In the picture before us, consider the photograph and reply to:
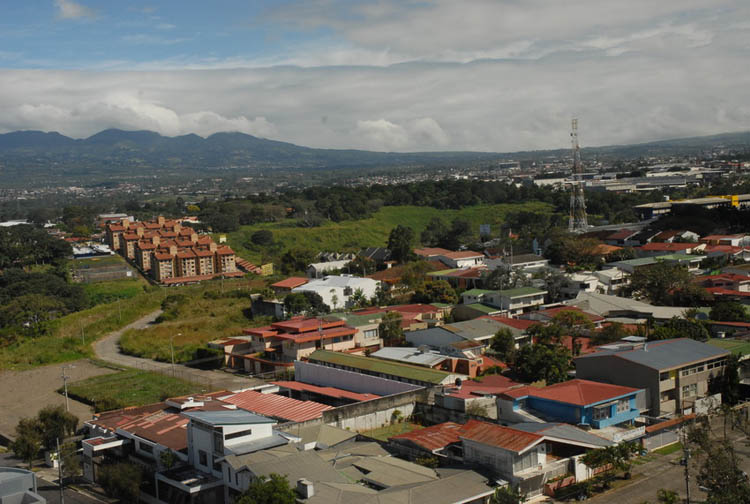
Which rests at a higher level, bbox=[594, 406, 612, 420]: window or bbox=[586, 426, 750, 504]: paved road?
bbox=[594, 406, 612, 420]: window

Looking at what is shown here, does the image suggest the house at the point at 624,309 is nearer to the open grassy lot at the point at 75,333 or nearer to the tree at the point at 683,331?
the tree at the point at 683,331

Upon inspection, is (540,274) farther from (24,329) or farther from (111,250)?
(111,250)

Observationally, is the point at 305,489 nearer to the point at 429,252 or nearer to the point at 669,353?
the point at 669,353

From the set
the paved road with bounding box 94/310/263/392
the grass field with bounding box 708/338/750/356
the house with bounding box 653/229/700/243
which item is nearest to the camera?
the grass field with bounding box 708/338/750/356

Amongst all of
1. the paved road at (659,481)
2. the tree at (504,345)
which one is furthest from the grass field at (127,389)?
the paved road at (659,481)

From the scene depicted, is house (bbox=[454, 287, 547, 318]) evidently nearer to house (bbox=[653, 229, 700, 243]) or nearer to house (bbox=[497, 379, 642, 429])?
house (bbox=[497, 379, 642, 429])

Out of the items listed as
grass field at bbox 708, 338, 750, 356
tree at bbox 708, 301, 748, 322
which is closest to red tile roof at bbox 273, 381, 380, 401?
grass field at bbox 708, 338, 750, 356

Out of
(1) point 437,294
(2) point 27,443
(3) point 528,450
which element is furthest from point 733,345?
(2) point 27,443
